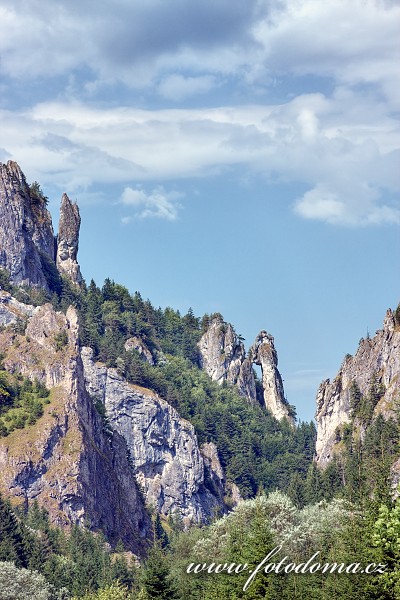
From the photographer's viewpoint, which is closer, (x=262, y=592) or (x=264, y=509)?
(x=262, y=592)

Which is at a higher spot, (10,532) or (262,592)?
(10,532)

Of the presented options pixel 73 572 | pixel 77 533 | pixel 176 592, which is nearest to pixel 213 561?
pixel 176 592

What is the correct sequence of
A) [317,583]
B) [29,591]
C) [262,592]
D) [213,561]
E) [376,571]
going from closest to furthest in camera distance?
[376,571], [262,592], [317,583], [213,561], [29,591]

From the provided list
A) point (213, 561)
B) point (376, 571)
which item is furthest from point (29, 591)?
point (376, 571)

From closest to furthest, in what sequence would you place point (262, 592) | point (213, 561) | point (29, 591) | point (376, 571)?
point (376, 571) < point (262, 592) < point (213, 561) < point (29, 591)

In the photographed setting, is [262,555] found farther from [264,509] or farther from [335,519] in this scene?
[264,509]

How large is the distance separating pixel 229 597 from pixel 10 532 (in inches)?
2883

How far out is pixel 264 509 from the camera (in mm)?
135375

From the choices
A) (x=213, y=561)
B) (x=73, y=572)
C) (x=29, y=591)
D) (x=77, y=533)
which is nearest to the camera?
(x=213, y=561)

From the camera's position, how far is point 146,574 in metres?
109

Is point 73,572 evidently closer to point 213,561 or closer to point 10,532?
point 10,532

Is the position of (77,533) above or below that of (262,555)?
above

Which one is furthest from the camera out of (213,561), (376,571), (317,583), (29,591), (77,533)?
(77,533)

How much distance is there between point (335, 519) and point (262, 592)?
1166 inches
